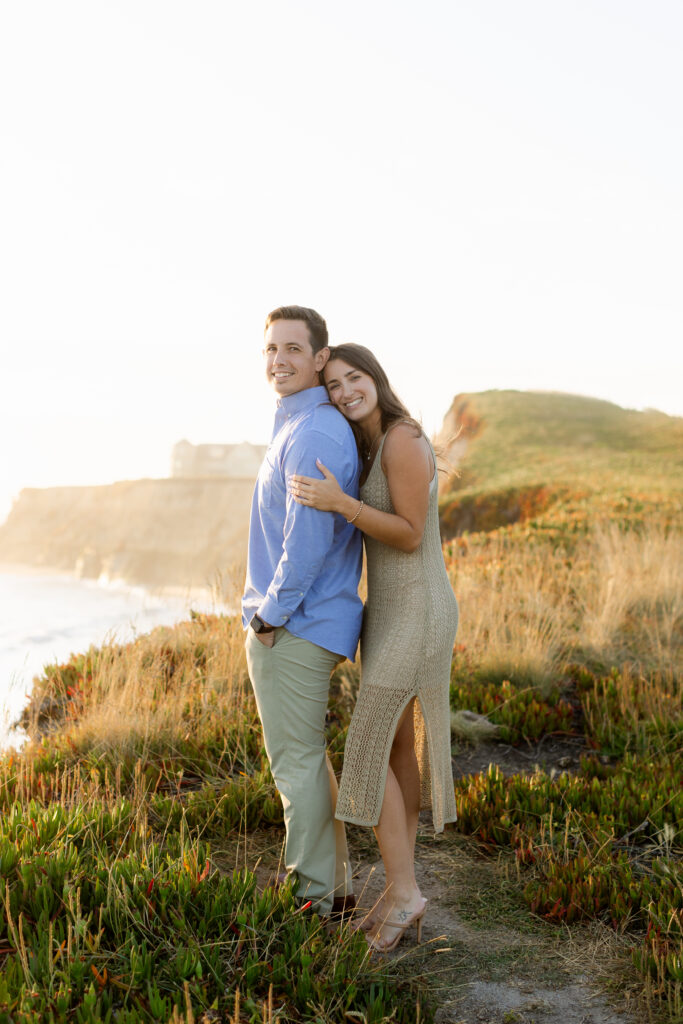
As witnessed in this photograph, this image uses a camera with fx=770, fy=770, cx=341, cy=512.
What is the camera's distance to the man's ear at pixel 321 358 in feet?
10.5

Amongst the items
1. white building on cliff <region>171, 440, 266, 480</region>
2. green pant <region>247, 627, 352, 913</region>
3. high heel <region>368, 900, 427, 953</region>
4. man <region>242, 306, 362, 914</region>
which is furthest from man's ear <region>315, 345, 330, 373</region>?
white building on cliff <region>171, 440, 266, 480</region>

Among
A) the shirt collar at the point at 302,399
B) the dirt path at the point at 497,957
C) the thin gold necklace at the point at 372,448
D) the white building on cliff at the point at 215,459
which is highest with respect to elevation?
the white building on cliff at the point at 215,459

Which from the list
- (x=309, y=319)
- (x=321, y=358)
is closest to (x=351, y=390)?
(x=321, y=358)

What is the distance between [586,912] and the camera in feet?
11.4

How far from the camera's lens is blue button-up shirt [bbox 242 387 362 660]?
9.68 feet

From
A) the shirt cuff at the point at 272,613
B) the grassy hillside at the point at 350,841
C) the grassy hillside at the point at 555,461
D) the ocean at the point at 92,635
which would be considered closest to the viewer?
the grassy hillside at the point at 350,841

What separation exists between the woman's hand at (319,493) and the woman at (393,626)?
0.15 m

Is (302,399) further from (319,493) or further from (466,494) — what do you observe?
(466,494)

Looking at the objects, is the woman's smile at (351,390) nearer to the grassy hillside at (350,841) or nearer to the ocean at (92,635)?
the grassy hillside at (350,841)

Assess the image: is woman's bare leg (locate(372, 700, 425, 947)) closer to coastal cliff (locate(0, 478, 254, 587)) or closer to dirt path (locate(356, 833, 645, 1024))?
dirt path (locate(356, 833, 645, 1024))

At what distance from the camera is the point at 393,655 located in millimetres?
3115

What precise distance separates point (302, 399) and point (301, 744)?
56.1 inches

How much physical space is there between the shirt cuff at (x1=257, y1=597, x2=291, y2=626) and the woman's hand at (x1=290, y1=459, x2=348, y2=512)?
1.35 feet

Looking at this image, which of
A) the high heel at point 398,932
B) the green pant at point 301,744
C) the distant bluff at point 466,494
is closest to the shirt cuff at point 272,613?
the green pant at point 301,744
